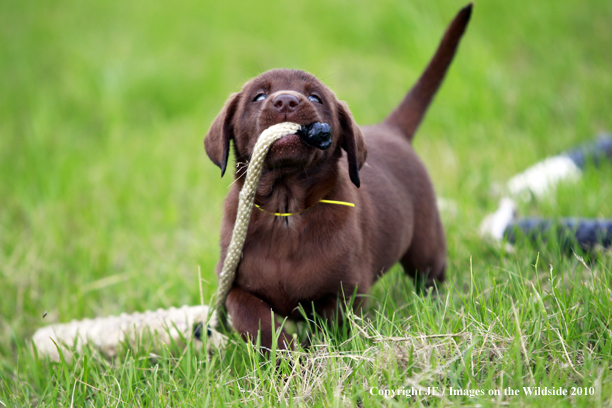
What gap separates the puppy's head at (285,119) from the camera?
→ 7.11ft

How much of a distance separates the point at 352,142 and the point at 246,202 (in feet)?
1.72

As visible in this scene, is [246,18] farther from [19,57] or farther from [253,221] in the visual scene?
[253,221]

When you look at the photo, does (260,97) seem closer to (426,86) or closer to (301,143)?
(301,143)

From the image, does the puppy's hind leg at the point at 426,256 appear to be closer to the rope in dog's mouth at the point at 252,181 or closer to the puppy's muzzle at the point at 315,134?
the rope in dog's mouth at the point at 252,181

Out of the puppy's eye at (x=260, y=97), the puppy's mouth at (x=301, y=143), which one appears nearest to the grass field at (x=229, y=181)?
the puppy's mouth at (x=301, y=143)

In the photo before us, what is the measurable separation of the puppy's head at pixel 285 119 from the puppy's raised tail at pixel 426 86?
3.01 feet

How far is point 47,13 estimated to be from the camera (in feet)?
32.3

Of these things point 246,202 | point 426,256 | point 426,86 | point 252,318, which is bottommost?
point 426,256

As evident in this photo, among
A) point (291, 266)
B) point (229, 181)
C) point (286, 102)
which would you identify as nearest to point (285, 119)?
point (286, 102)

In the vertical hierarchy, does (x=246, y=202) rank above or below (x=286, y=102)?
below

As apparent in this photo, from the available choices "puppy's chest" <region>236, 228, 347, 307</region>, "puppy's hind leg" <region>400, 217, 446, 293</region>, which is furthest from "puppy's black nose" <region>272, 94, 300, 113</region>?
"puppy's hind leg" <region>400, 217, 446, 293</region>

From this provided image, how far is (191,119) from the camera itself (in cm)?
657

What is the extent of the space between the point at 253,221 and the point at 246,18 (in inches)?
309

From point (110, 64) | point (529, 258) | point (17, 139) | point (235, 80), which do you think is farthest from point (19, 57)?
point (529, 258)
